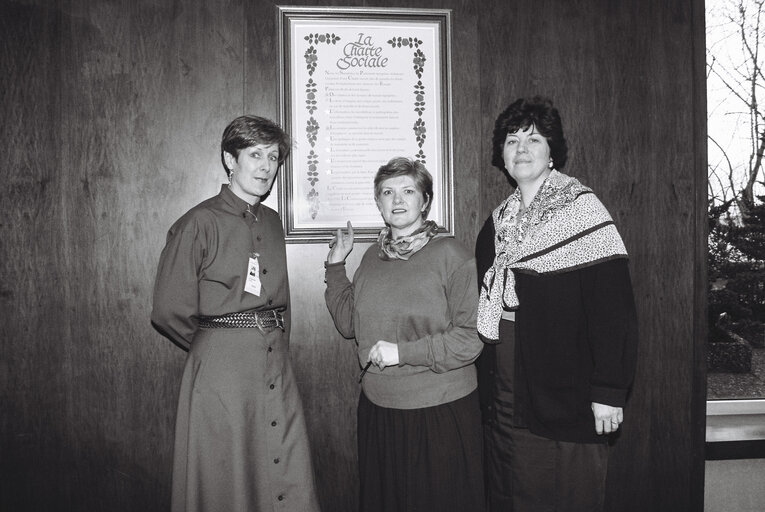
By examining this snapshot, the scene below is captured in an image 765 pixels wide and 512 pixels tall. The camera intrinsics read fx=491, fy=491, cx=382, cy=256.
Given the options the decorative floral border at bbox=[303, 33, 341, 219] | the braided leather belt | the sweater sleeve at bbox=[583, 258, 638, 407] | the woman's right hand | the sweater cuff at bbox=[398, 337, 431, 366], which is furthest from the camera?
the decorative floral border at bbox=[303, 33, 341, 219]

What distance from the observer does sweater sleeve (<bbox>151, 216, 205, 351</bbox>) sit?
5.66 ft

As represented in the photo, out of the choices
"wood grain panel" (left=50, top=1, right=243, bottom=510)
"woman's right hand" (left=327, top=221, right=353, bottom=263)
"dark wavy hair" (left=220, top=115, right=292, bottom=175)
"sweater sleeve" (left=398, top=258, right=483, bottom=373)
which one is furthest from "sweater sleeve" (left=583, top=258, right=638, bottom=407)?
"wood grain panel" (left=50, top=1, right=243, bottom=510)

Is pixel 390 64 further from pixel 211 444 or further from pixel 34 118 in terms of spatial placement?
pixel 211 444

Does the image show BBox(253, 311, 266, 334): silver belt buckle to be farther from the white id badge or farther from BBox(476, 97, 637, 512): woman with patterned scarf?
BBox(476, 97, 637, 512): woman with patterned scarf

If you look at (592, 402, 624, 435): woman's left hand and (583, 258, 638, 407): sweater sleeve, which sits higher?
(583, 258, 638, 407): sweater sleeve

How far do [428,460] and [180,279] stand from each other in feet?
3.50

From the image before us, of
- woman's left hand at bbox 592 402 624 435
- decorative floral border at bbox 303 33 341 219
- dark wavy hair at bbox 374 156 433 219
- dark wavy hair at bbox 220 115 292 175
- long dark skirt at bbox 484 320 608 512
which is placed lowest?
long dark skirt at bbox 484 320 608 512

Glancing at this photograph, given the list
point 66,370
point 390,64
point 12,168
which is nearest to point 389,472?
point 66,370

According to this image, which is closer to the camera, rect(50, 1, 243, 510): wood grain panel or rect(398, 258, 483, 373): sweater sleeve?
rect(398, 258, 483, 373): sweater sleeve

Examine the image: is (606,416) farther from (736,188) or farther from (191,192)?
(191,192)

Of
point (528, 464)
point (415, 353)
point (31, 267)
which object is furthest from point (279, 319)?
point (31, 267)

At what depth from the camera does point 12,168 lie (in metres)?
2.11

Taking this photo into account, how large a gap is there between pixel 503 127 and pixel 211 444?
153 cm

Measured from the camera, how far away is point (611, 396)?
1514 mm
